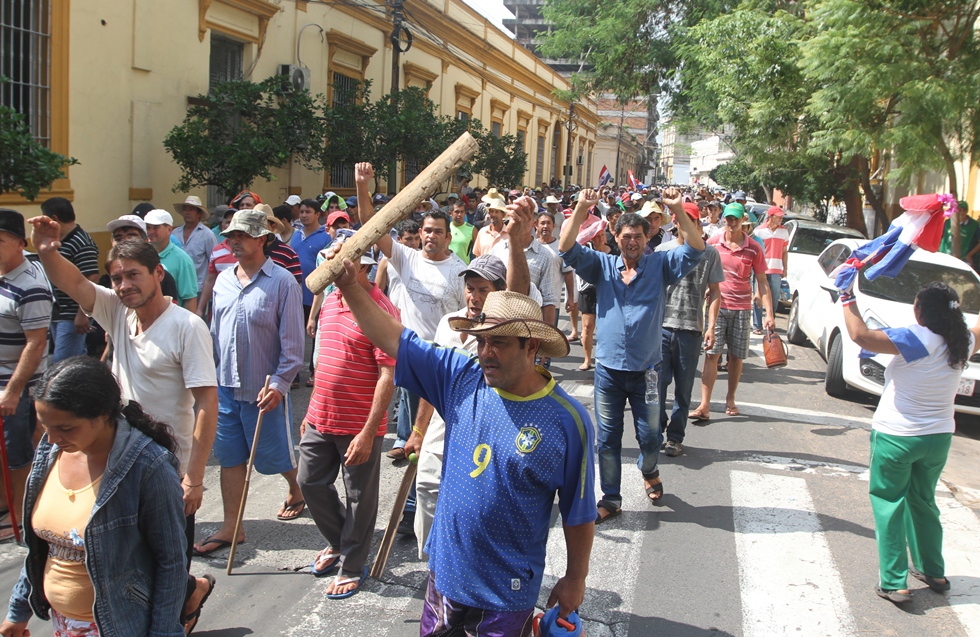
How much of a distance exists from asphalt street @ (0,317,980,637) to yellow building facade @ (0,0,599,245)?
7119 millimetres

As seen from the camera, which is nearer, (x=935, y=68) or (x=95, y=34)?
(x=95, y=34)

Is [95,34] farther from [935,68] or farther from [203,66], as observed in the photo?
[935,68]

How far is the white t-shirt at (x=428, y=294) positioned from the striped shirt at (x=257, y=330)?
3.18 ft

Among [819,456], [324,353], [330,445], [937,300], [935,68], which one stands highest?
[935,68]

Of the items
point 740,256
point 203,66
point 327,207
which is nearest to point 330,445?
point 740,256

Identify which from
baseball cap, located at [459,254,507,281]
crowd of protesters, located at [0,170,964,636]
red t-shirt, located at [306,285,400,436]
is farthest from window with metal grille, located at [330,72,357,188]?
baseball cap, located at [459,254,507,281]

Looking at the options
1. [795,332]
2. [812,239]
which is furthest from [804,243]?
[795,332]

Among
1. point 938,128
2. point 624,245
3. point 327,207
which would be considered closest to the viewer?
point 624,245

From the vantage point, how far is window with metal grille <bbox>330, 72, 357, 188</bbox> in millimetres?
18138

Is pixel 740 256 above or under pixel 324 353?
above

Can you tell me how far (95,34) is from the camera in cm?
1141

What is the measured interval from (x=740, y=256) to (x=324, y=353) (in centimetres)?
524

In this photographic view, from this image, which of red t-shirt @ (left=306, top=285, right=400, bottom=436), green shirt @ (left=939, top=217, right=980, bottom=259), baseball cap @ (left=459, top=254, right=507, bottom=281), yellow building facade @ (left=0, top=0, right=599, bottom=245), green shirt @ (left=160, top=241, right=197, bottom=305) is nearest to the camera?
baseball cap @ (left=459, top=254, right=507, bottom=281)

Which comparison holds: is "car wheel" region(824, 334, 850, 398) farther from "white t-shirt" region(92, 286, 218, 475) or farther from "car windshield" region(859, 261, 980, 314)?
"white t-shirt" region(92, 286, 218, 475)
